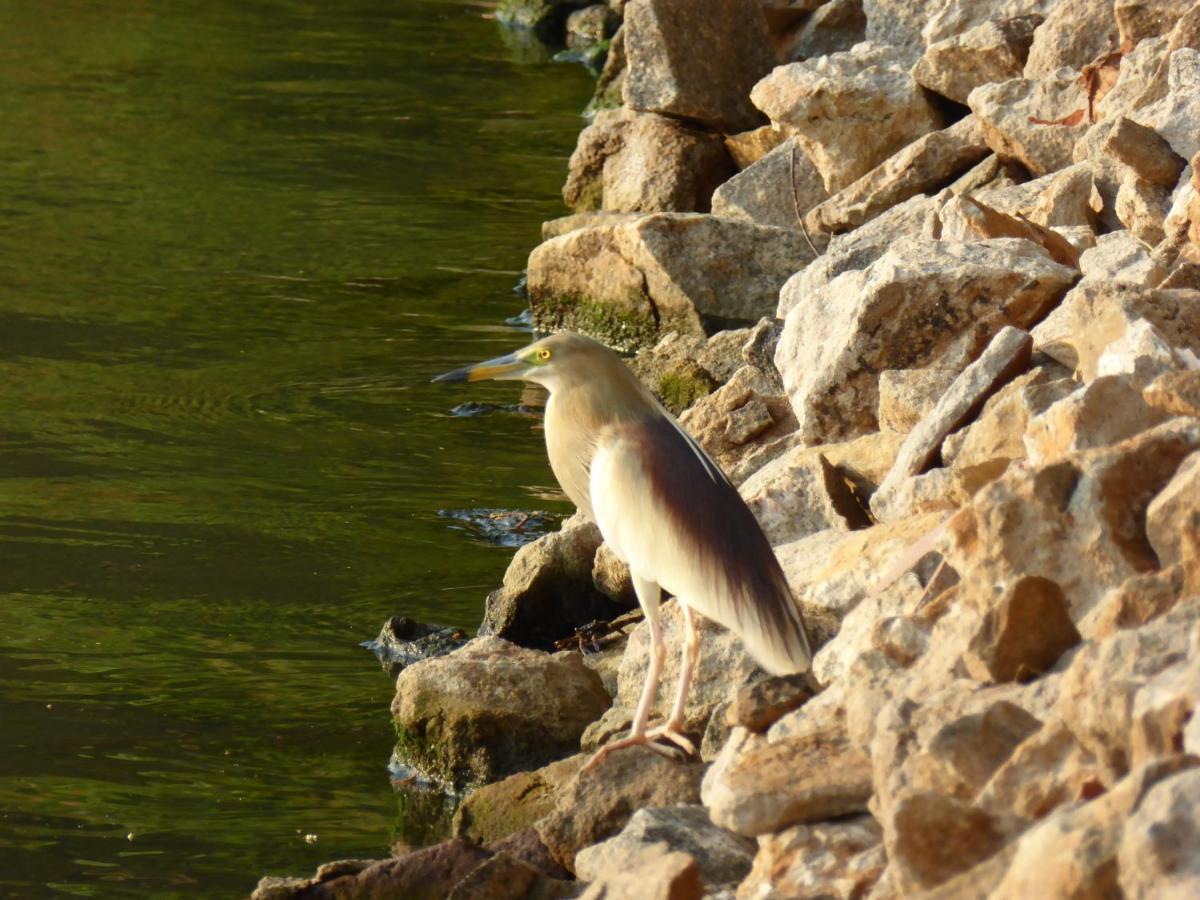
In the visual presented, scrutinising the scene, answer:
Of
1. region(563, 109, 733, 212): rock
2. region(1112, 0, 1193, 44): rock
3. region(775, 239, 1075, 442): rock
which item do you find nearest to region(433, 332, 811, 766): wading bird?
region(775, 239, 1075, 442): rock

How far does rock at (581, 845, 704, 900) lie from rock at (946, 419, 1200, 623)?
84cm

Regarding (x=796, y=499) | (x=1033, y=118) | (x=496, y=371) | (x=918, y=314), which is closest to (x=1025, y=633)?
(x=496, y=371)

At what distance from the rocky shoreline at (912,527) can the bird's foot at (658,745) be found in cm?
4

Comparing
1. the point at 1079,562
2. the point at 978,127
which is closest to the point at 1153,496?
the point at 1079,562

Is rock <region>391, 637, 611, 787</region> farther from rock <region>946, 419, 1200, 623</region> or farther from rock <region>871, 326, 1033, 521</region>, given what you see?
rock <region>946, 419, 1200, 623</region>

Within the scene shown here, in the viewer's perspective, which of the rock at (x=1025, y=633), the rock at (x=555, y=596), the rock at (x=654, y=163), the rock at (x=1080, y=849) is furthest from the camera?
the rock at (x=654, y=163)

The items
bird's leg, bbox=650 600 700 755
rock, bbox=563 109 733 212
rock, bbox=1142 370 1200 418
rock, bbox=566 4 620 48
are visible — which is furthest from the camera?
rock, bbox=566 4 620 48

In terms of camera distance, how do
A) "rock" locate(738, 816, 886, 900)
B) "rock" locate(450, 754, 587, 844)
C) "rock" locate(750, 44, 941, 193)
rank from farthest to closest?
"rock" locate(750, 44, 941, 193) < "rock" locate(450, 754, 587, 844) < "rock" locate(738, 816, 886, 900)

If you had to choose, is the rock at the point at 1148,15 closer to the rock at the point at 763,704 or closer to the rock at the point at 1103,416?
the rock at the point at 1103,416

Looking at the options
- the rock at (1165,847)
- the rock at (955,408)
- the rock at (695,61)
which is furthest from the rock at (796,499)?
the rock at (695,61)

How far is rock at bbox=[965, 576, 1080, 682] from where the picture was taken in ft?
13.1

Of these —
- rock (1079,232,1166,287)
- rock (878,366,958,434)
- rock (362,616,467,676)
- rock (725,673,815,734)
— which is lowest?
rock (362,616,467,676)

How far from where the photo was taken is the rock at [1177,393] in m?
4.45

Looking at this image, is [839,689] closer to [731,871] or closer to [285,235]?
[731,871]
